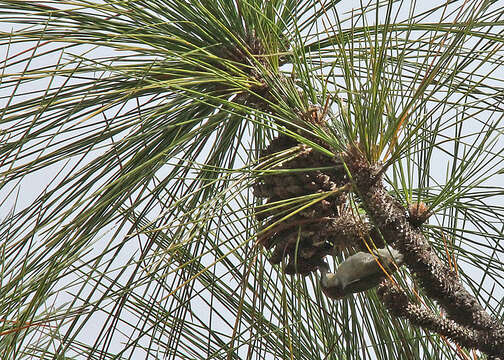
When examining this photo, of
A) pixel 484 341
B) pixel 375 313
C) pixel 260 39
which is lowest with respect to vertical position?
pixel 484 341

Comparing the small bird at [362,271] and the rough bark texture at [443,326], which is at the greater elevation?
the small bird at [362,271]

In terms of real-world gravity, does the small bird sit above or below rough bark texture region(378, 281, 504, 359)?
above

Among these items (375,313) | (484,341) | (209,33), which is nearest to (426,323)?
(484,341)

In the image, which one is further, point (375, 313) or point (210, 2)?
point (375, 313)

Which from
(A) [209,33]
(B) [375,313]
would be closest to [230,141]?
(A) [209,33]

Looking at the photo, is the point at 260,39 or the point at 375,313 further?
the point at 375,313

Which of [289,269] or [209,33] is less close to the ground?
[209,33]

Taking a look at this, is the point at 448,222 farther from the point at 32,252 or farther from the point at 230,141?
the point at 32,252

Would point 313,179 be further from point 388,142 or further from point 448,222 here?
point 448,222

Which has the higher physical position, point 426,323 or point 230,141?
point 230,141
